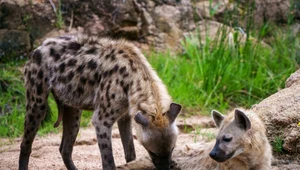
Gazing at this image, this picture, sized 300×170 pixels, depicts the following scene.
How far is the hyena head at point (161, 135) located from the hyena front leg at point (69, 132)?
989 millimetres

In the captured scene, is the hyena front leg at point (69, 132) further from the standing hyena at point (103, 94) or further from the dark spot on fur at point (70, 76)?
the dark spot on fur at point (70, 76)

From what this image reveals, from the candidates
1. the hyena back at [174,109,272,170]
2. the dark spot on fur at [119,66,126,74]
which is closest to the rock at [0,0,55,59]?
the dark spot on fur at [119,66,126,74]

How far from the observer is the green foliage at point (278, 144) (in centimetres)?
493

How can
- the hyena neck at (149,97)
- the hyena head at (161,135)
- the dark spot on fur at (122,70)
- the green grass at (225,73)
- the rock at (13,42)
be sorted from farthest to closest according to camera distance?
the rock at (13,42), the green grass at (225,73), the dark spot on fur at (122,70), the hyena neck at (149,97), the hyena head at (161,135)

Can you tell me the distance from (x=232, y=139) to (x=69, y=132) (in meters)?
1.61

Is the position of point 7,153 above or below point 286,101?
below

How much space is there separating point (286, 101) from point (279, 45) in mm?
3384

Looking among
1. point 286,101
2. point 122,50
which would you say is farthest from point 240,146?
point 122,50

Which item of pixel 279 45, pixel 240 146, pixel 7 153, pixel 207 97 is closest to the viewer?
pixel 240 146

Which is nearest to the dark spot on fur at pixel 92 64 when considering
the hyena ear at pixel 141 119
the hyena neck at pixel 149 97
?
the hyena neck at pixel 149 97

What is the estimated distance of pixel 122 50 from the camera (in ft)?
16.7

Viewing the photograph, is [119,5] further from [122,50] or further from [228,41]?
[122,50]

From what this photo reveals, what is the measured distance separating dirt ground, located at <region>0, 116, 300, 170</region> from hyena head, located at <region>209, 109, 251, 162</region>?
1.87 ft

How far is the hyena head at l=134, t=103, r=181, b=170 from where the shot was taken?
4508mm
